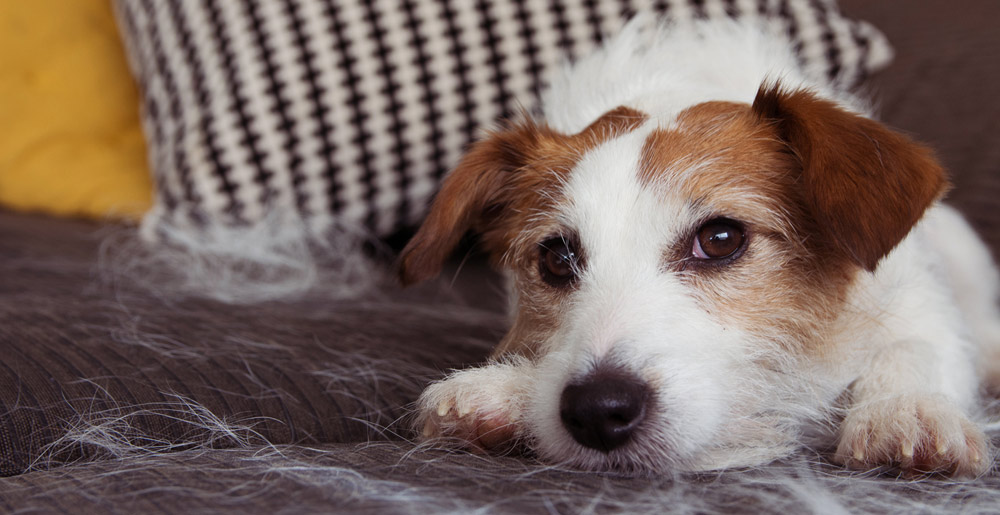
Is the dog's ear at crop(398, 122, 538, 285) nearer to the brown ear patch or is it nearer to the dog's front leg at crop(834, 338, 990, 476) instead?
the brown ear patch

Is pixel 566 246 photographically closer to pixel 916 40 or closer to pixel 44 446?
pixel 44 446

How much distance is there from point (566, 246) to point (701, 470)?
0.34m

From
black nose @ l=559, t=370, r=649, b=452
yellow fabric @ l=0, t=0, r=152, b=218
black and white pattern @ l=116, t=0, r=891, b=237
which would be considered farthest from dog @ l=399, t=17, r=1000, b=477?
yellow fabric @ l=0, t=0, r=152, b=218

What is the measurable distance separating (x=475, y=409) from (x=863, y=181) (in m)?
0.49

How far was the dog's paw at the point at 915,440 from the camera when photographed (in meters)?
0.87

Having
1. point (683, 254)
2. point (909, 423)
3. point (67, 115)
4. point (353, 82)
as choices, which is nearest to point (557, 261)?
point (683, 254)

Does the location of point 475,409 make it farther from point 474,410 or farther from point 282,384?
point 282,384

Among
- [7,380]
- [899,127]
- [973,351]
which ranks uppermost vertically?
[899,127]

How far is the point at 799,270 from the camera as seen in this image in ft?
3.52

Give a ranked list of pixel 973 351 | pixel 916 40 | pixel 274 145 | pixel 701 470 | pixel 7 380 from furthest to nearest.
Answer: pixel 916 40 → pixel 274 145 → pixel 973 351 → pixel 7 380 → pixel 701 470

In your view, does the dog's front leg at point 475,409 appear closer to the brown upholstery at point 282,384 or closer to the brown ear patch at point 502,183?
the brown upholstery at point 282,384

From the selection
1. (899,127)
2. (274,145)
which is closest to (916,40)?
(899,127)

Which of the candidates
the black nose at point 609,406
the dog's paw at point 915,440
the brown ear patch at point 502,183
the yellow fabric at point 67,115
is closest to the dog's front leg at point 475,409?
the black nose at point 609,406

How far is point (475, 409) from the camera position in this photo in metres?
0.96
